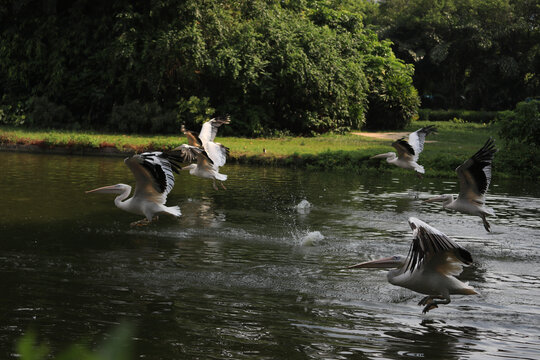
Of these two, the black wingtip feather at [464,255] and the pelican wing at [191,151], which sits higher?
the pelican wing at [191,151]

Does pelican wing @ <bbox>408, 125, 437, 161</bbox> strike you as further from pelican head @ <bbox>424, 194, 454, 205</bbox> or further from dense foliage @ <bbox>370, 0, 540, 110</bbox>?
dense foliage @ <bbox>370, 0, 540, 110</bbox>

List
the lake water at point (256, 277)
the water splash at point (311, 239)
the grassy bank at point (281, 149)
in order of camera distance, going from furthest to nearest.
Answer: the grassy bank at point (281, 149), the water splash at point (311, 239), the lake water at point (256, 277)

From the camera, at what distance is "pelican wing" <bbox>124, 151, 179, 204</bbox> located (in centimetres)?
1013

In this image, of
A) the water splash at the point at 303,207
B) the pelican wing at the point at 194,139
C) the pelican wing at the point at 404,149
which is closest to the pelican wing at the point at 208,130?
the pelican wing at the point at 194,139

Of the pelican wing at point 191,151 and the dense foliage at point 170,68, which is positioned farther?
the dense foliage at point 170,68

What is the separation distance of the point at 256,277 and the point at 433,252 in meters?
2.61

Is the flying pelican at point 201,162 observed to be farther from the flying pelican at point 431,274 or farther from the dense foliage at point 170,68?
the dense foliage at point 170,68

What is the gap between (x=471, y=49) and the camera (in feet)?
155

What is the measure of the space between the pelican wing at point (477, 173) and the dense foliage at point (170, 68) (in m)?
17.1

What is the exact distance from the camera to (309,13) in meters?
34.1

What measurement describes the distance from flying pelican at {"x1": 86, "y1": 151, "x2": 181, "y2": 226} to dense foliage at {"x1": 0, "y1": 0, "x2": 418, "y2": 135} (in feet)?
52.7

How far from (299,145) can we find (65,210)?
1319cm

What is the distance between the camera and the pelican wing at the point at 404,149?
1508 centimetres

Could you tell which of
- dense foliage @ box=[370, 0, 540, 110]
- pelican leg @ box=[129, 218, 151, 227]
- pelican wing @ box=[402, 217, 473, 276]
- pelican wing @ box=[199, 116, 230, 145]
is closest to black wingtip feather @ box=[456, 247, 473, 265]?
pelican wing @ box=[402, 217, 473, 276]
